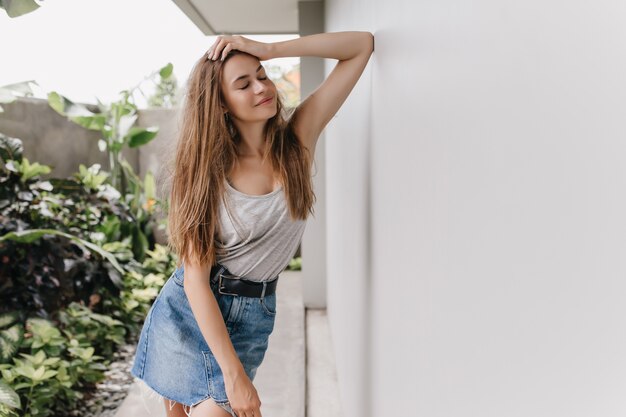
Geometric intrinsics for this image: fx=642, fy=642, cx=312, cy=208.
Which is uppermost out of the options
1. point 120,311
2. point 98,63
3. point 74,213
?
point 98,63

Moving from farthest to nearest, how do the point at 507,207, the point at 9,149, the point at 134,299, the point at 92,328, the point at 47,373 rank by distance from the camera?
the point at 134,299 → the point at 92,328 → the point at 9,149 → the point at 47,373 → the point at 507,207

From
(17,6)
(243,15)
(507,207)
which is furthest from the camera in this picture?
(243,15)

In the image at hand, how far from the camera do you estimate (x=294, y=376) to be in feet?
12.2

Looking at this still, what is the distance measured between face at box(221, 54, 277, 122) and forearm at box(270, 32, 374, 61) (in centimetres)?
10

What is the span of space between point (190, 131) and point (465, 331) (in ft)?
3.50

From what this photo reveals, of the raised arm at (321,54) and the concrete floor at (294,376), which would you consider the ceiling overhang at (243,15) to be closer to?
the concrete floor at (294,376)

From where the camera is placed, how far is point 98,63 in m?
7.62

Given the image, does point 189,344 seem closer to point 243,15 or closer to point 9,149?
point 9,149

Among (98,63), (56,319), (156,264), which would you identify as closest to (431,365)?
(56,319)

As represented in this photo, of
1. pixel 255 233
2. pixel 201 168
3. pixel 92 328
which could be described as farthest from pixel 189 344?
pixel 92 328

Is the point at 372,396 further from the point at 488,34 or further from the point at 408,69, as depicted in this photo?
the point at 488,34

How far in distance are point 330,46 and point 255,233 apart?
529 millimetres

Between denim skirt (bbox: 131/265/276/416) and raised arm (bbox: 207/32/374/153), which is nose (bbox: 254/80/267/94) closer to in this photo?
raised arm (bbox: 207/32/374/153)

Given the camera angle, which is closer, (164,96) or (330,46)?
(330,46)
